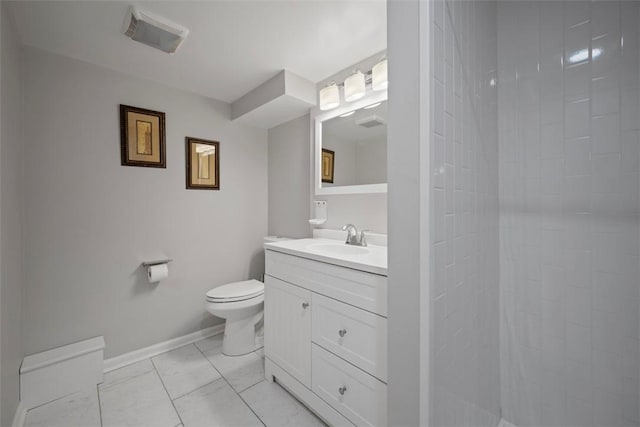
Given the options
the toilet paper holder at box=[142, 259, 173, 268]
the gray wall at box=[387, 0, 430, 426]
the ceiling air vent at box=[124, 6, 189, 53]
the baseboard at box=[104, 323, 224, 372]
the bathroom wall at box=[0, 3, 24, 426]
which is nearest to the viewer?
the gray wall at box=[387, 0, 430, 426]

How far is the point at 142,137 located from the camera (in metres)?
2.02

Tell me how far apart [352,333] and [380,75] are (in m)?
1.52

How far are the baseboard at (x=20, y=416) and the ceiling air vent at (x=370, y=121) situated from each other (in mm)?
2606

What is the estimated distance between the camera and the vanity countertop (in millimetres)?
1103

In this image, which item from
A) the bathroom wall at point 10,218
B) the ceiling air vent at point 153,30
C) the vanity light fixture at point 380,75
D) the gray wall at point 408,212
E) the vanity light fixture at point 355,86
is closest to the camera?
the gray wall at point 408,212

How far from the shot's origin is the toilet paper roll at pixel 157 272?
1.98 m

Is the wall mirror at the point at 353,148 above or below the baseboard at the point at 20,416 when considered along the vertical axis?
above

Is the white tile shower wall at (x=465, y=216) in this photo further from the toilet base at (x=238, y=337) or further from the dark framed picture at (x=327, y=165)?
the toilet base at (x=238, y=337)

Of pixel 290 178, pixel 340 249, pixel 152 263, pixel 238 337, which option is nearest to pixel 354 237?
pixel 340 249

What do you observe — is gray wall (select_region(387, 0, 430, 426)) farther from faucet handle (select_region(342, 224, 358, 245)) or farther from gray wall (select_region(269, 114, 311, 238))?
gray wall (select_region(269, 114, 311, 238))

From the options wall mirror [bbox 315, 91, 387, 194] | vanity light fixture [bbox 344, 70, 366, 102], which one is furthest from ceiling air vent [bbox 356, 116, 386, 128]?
vanity light fixture [bbox 344, 70, 366, 102]

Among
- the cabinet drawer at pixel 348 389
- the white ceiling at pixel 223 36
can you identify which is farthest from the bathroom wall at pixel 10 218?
the cabinet drawer at pixel 348 389

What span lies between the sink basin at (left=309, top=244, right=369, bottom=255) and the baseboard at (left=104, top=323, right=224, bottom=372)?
1424mm

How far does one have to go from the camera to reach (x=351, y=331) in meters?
1.17
